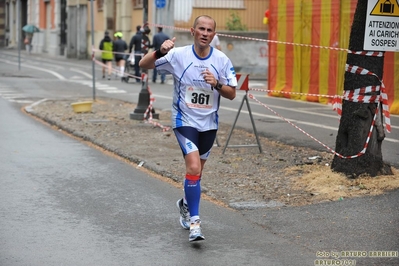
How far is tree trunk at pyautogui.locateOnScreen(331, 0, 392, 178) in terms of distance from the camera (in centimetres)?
941

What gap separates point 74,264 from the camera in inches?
245

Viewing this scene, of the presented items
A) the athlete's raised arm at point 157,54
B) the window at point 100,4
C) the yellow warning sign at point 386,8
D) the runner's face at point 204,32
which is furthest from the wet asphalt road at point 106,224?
the window at point 100,4

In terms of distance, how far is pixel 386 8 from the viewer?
31.2 feet

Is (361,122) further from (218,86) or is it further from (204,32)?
(204,32)

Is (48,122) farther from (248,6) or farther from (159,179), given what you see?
(248,6)

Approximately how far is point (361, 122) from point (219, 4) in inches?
1080

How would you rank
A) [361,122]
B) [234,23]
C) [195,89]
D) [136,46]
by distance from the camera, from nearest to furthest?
[195,89] → [361,122] → [136,46] → [234,23]

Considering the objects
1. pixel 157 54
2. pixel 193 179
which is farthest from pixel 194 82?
pixel 193 179

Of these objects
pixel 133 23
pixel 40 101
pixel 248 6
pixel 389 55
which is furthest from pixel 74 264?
pixel 133 23

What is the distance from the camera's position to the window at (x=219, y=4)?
35969mm

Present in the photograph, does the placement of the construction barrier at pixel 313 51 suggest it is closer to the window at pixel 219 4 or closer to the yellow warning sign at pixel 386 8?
the yellow warning sign at pixel 386 8

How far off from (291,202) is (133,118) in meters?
8.24

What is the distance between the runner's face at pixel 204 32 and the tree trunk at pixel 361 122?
2875 mm

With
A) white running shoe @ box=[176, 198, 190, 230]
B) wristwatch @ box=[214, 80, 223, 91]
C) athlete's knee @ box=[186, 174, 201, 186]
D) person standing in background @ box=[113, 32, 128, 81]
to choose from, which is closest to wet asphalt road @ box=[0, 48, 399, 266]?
white running shoe @ box=[176, 198, 190, 230]
